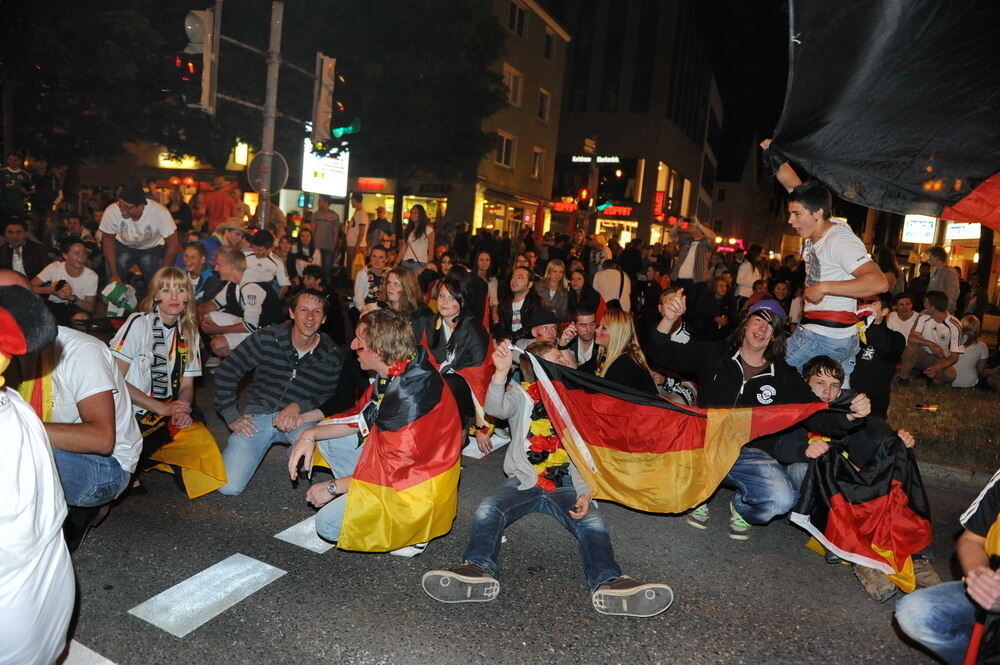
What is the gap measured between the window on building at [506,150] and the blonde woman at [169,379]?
29449 millimetres

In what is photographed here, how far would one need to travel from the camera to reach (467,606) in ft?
12.4

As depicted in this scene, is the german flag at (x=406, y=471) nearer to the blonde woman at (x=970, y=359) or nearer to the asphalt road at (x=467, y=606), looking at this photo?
the asphalt road at (x=467, y=606)

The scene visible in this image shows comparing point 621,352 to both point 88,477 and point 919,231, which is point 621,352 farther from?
point 919,231

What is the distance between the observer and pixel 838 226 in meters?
5.00

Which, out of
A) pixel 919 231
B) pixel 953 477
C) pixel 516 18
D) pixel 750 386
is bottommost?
pixel 953 477

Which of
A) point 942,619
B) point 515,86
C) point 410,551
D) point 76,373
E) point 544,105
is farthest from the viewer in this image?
point 544,105

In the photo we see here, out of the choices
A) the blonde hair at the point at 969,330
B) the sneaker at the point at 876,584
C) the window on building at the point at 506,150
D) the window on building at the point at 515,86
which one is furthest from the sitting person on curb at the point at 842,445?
the window on building at the point at 515,86

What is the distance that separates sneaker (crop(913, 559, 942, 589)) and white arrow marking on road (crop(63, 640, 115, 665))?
4.22m

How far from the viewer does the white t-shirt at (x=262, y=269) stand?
838cm

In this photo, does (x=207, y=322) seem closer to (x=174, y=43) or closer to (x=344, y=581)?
(x=344, y=581)

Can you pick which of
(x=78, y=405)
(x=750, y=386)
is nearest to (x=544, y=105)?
(x=750, y=386)

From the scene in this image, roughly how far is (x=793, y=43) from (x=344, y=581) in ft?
12.1

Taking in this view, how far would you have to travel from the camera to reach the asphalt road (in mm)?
3367

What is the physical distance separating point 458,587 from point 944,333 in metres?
9.86
